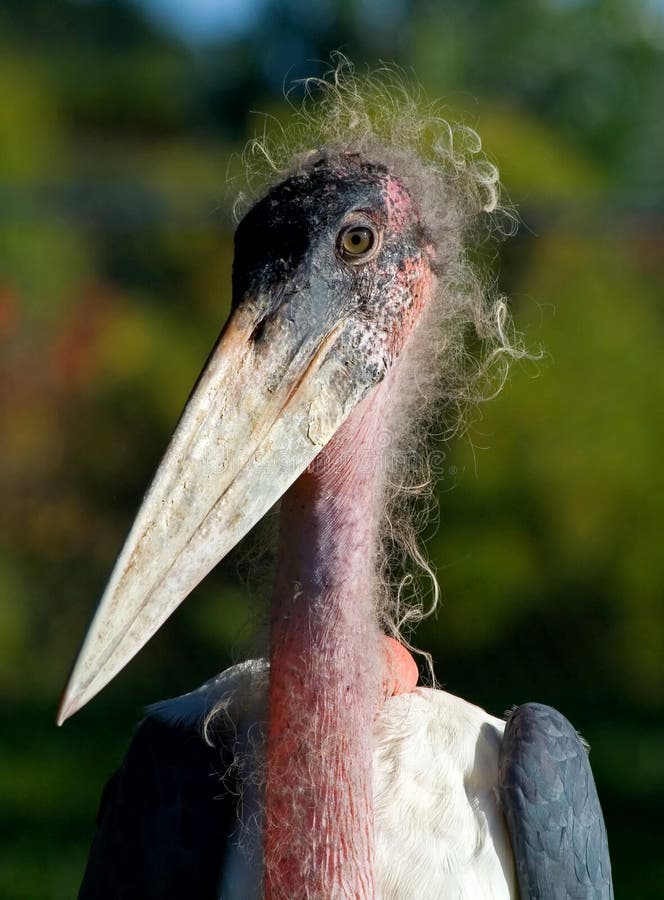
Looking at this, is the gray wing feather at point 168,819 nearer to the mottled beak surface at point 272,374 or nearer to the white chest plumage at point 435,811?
the white chest plumage at point 435,811

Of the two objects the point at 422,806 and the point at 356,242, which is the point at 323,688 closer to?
the point at 422,806

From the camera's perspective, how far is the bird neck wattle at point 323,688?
8.55ft

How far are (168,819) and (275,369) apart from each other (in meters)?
0.88

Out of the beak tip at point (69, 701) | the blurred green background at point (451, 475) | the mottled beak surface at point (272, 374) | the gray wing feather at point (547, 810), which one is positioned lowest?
the beak tip at point (69, 701)

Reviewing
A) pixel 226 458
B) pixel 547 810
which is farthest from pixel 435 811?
pixel 226 458

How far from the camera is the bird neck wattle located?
2.61m

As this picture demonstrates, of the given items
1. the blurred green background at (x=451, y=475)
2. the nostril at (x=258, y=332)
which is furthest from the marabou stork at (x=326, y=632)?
the blurred green background at (x=451, y=475)

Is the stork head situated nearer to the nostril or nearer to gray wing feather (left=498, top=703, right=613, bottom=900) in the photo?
the nostril

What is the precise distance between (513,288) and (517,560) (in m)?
1.71

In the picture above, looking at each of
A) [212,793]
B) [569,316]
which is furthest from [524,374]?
[212,793]

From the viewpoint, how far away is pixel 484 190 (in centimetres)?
313

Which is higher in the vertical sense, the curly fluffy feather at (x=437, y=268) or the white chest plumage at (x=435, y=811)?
the curly fluffy feather at (x=437, y=268)

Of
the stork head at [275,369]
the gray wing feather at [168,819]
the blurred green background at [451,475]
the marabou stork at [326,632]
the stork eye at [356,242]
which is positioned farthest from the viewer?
the blurred green background at [451,475]

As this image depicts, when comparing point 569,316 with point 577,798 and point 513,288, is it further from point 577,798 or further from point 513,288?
point 577,798
